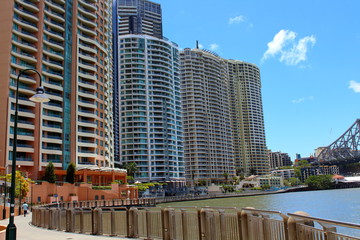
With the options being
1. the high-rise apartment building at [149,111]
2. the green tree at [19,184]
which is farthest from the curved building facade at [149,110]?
the green tree at [19,184]

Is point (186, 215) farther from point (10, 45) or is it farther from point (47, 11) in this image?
point (47, 11)

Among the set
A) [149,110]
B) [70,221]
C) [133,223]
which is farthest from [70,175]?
[149,110]

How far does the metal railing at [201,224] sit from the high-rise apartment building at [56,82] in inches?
2413

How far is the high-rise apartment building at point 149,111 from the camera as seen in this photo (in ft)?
504

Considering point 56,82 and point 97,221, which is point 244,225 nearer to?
point 97,221

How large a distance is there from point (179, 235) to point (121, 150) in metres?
143

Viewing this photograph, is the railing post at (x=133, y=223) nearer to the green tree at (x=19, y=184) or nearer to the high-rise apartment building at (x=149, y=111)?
the green tree at (x=19, y=184)

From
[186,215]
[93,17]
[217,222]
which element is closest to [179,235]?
[186,215]

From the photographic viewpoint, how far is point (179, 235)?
48.4ft

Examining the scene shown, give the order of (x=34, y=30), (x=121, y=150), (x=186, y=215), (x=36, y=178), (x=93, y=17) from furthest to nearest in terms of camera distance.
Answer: (x=121, y=150), (x=93, y=17), (x=34, y=30), (x=36, y=178), (x=186, y=215)

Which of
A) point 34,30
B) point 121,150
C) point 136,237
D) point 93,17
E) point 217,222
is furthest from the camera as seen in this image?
point 121,150

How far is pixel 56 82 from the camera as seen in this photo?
292 feet

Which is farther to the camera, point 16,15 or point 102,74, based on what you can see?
point 102,74

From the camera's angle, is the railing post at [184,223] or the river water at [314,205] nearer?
the railing post at [184,223]
